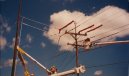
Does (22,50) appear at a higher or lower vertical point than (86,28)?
lower

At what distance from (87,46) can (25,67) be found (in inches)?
499

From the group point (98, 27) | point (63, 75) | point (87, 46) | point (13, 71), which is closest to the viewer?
point (63, 75)

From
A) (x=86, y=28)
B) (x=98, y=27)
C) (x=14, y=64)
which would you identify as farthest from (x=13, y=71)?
(x=86, y=28)

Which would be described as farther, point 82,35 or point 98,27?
point 82,35

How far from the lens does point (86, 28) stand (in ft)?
98.6

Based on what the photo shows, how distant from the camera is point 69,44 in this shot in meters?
35.0

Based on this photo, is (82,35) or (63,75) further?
(82,35)

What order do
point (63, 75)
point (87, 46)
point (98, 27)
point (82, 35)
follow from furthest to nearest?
point (82, 35) < point (98, 27) < point (87, 46) < point (63, 75)

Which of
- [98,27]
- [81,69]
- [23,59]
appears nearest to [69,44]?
[23,59]

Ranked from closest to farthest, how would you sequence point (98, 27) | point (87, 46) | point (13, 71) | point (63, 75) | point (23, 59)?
point (63, 75) → point (13, 71) → point (87, 46) → point (98, 27) → point (23, 59)

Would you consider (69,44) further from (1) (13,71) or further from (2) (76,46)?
(1) (13,71)

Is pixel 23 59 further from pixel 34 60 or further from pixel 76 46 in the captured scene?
pixel 76 46

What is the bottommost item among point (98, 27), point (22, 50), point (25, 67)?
point (25, 67)

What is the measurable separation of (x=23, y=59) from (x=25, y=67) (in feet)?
6.82
